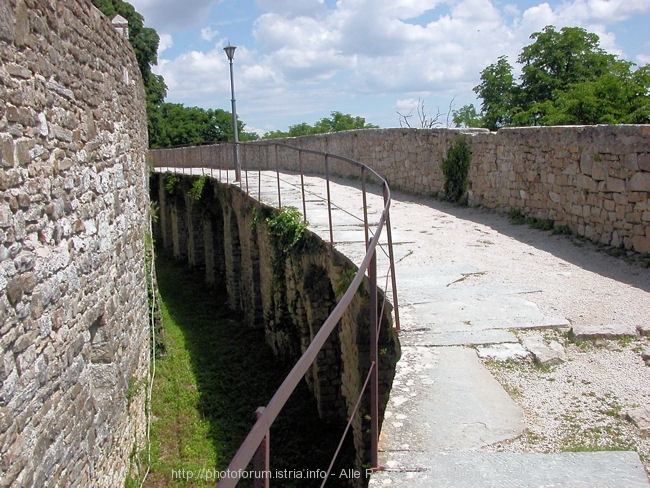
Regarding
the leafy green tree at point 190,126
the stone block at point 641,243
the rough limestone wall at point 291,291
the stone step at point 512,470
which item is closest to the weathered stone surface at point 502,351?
the rough limestone wall at point 291,291

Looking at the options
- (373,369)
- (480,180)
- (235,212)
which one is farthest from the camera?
(235,212)

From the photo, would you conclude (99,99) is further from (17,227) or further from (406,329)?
(406,329)

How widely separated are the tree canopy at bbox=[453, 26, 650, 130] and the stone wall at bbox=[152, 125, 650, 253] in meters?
4.89

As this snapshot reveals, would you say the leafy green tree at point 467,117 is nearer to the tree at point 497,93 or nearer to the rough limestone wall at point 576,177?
the tree at point 497,93

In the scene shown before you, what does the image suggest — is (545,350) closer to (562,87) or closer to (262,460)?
(262,460)

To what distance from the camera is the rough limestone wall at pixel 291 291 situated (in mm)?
6301

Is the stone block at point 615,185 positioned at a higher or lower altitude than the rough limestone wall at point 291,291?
higher

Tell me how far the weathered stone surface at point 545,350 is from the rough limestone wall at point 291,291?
2.94 feet

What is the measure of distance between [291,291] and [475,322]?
18.5ft

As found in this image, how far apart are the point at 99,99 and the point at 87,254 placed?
168 cm

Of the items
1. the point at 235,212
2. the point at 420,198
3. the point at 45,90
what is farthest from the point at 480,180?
the point at 45,90

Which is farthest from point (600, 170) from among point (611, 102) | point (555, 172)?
point (611, 102)

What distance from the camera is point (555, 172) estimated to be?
323 inches

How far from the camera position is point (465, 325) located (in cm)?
461
